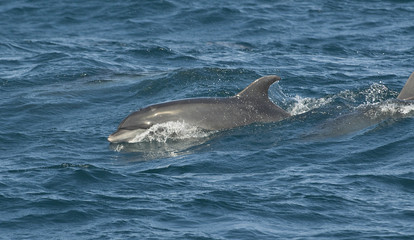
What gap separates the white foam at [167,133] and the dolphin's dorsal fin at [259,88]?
1273mm

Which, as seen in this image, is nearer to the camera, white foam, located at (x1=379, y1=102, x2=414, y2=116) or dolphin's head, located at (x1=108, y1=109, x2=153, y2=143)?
dolphin's head, located at (x1=108, y1=109, x2=153, y2=143)

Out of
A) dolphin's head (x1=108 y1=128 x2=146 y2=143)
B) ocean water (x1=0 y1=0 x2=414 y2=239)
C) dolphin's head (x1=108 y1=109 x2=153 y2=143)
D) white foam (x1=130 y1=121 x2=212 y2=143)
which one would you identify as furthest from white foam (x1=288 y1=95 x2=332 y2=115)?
dolphin's head (x1=108 y1=128 x2=146 y2=143)

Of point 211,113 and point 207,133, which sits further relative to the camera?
point 211,113

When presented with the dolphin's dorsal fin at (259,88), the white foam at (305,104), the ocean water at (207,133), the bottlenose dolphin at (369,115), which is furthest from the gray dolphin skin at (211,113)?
the white foam at (305,104)

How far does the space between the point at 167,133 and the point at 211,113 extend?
1.07 metres

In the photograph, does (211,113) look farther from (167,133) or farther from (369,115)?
(369,115)

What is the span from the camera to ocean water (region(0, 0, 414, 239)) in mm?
12406

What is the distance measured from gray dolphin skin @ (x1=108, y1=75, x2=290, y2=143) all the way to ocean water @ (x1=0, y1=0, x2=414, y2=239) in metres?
0.21

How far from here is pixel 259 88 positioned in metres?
17.6

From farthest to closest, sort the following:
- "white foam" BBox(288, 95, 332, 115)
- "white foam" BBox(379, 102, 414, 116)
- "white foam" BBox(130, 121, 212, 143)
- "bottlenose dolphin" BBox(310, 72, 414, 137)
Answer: "white foam" BBox(288, 95, 332, 115)
"white foam" BBox(379, 102, 414, 116)
"white foam" BBox(130, 121, 212, 143)
"bottlenose dolphin" BBox(310, 72, 414, 137)

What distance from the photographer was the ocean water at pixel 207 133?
12.4 meters

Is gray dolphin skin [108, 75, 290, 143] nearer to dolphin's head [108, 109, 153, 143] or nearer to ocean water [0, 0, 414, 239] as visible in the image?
dolphin's head [108, 109, 153, 143]

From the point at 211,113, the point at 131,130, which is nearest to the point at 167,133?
the point at 131,130

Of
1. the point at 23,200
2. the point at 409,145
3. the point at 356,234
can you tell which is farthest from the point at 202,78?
the point at 356,234
